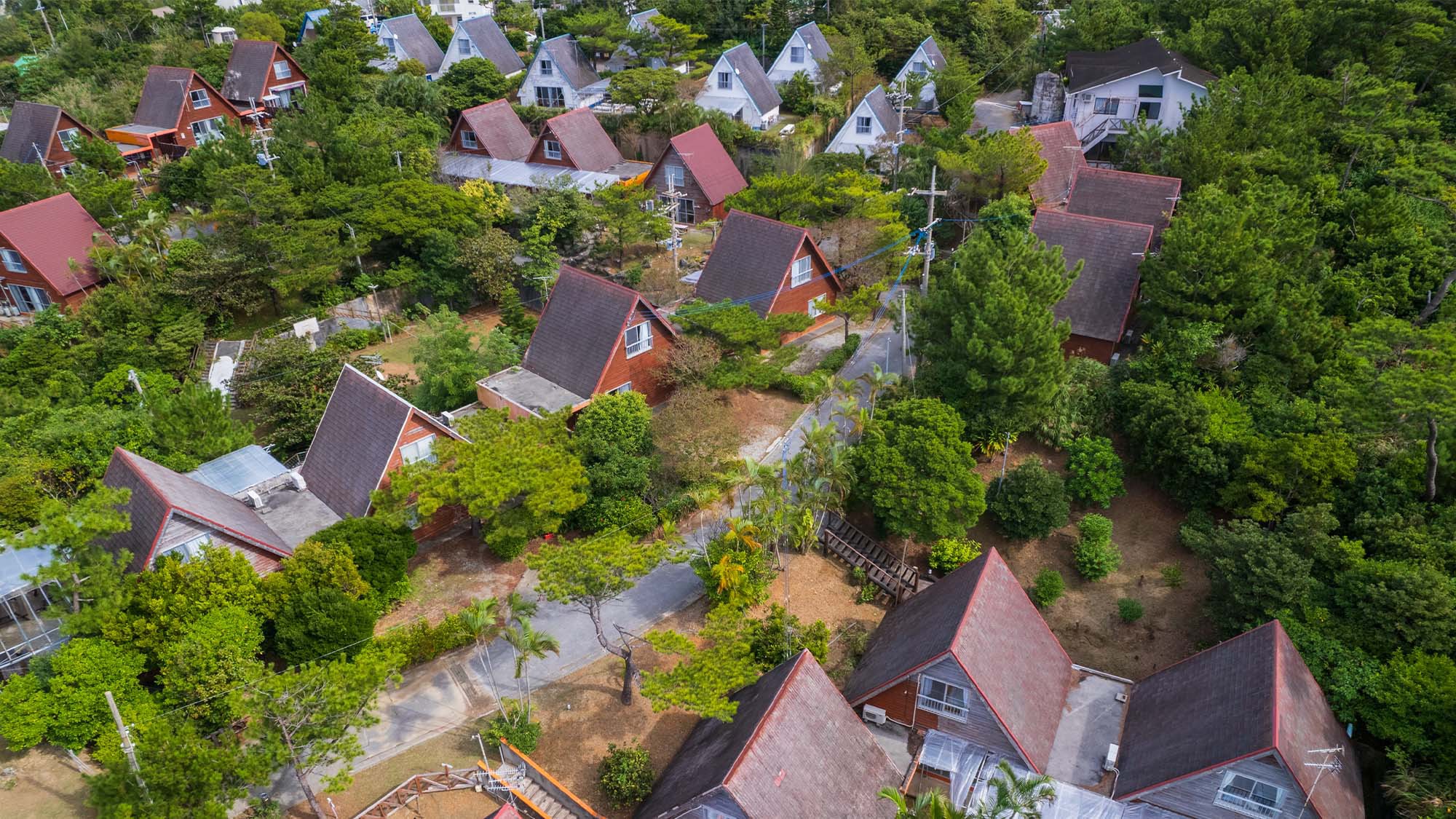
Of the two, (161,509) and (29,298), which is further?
(29,298)

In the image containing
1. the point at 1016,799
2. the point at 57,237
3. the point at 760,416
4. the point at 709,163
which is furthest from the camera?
the point at 709,163

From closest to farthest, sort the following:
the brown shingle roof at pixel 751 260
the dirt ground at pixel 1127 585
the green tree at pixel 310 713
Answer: the green tree at pixel 310 713 → the dirt ground at pixel 1127 585 → the brown shingle roof at pixel 751 260

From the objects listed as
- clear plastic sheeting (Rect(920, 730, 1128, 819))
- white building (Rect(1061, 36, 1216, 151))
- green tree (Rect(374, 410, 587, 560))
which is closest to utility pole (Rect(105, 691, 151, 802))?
green tree (Rect(374, 410, 587, 560))

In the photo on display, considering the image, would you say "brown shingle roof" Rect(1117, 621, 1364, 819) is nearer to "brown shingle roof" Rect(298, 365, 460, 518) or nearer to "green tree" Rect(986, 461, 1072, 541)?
"green tree" Rect(986, 461, 1072, 541)

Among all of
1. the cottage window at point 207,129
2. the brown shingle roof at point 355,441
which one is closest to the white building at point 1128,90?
the brown shingle roof at point 355,441

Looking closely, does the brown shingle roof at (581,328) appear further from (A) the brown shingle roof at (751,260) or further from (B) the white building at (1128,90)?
(B) the white building at (1128,90)

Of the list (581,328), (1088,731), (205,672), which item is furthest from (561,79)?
(1088,731)

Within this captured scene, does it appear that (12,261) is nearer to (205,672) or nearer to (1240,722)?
(205,672)
